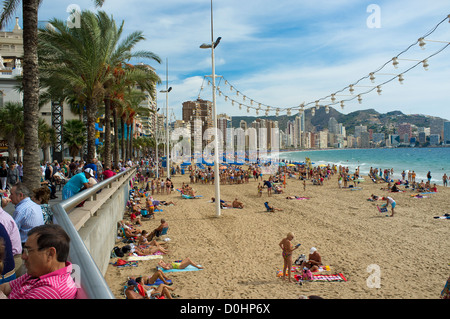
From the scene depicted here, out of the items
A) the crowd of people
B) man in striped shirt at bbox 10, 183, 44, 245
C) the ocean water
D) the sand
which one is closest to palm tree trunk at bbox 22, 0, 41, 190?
the crowd of people

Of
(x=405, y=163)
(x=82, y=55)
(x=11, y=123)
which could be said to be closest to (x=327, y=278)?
(x=82, y=55)

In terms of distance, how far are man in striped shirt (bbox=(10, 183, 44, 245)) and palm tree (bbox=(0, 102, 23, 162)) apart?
25854mm

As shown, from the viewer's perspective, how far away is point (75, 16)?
13297mm

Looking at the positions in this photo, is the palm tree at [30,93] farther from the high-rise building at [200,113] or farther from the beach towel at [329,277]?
the high-rise building at [200,113]

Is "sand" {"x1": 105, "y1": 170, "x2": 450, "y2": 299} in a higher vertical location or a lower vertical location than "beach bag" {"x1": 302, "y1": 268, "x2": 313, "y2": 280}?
lower

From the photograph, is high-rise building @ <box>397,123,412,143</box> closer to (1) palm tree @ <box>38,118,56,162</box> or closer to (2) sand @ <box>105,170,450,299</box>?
(2) sand @ <box>105,170,450,299</box>

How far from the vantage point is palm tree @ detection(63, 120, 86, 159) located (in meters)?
30.9

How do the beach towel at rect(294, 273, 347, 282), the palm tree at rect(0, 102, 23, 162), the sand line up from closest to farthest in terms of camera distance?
the sand < the beach towel at rect(294, 273, 347, 282) < the palm tree at rect(0, 102, 23, 162)

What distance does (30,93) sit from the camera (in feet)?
25.3

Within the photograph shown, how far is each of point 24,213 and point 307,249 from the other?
28.6 feet

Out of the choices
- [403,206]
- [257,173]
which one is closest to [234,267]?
[403,206]

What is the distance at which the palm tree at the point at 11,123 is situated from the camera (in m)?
25.5

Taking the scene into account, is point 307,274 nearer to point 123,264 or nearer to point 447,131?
point 123,264

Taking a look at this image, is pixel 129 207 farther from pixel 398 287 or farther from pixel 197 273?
pixel 398 287
